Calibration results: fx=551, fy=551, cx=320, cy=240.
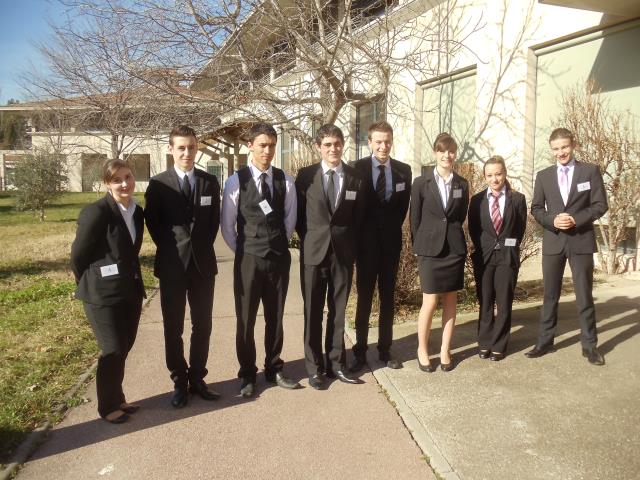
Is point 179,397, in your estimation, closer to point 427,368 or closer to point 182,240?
point 182,240

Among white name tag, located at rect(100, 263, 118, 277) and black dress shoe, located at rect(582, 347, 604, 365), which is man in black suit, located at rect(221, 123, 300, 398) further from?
black dress shoe, located at rect(582, 347, 604, 365)

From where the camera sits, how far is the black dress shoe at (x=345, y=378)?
4555 millimetres

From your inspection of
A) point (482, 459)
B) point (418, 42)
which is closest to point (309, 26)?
point (418, 42)

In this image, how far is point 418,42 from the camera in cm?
1164

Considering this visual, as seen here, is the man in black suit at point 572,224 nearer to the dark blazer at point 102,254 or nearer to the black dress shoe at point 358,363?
the black dress shoe at point 358,363

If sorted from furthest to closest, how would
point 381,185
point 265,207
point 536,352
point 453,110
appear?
point 453,110, point 536,352, point 381,185, point 265,207

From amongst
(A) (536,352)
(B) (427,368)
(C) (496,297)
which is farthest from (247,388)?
(A) (536,352)

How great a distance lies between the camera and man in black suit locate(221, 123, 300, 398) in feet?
13.9

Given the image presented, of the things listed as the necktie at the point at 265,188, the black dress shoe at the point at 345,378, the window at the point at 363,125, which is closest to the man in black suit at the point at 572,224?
the black dress shoe at the point at 345,378

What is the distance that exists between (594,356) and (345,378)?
2.18m

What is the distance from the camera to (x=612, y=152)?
8.05 m

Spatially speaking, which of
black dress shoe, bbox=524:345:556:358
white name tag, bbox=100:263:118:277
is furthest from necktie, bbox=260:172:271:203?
black dress shoe, bbox=524:345:556:358

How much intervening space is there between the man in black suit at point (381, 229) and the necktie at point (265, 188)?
2.75 feet

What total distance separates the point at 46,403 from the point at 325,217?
102 inches
